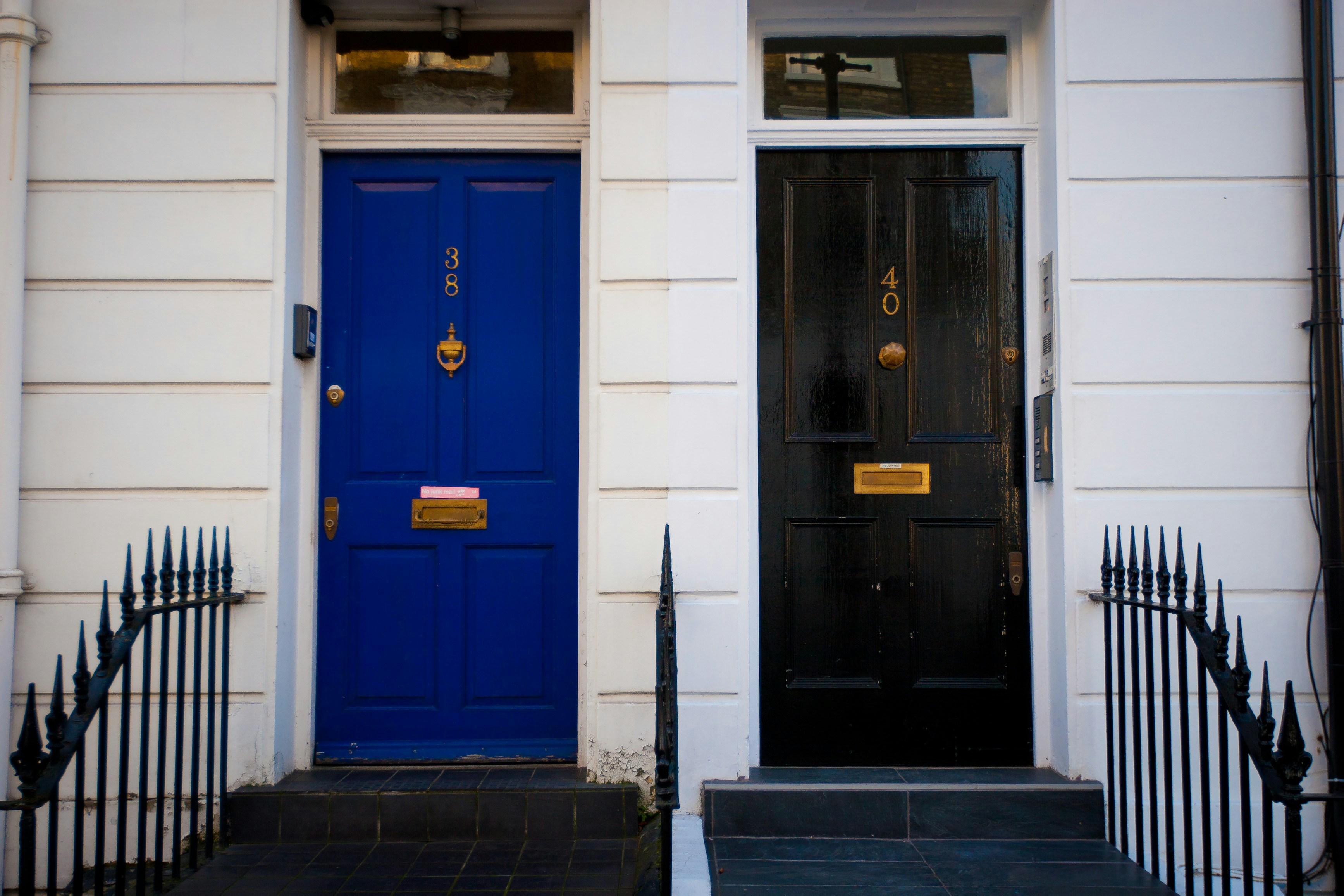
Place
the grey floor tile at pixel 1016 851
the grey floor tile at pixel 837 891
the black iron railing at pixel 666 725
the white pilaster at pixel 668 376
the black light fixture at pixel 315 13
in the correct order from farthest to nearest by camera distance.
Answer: the black light fixture at pixel 315 13
the white pilaster at pixel 668 376
the grey floor tile at pixel 1016 851
the grey floor tile at pixel 837 891
the black iron railing at pixel 666 725

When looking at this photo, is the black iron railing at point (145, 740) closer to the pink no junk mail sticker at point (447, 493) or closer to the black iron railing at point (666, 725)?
the pink no junk mail sticker at point (447, 493)

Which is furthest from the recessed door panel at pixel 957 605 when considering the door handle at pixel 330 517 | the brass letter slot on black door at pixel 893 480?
the door handle at pixel 330 517

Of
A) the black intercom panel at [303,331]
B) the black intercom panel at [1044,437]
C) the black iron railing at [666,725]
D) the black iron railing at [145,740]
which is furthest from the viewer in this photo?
the black intercom panel at [303,331]

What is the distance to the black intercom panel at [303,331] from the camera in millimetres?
3449

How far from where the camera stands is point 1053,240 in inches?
132

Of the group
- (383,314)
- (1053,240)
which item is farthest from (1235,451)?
Answer: (383,314)

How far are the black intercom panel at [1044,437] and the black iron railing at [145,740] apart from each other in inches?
122

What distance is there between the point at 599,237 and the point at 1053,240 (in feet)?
5.85

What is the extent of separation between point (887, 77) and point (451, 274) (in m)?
2.03

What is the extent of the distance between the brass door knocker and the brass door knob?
5.72ft

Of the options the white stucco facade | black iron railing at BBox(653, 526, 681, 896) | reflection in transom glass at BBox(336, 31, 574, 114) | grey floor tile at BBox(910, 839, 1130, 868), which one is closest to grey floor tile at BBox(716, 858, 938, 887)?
grey floor tile at BBox(910, 839, 1130, 868)

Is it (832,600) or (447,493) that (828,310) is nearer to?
(832,600)

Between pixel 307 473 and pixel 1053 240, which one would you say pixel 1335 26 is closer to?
pixel 1053 240

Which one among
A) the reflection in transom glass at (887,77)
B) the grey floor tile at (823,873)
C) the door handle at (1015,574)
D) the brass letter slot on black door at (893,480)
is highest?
the reflection in transom glass at (887,77)
